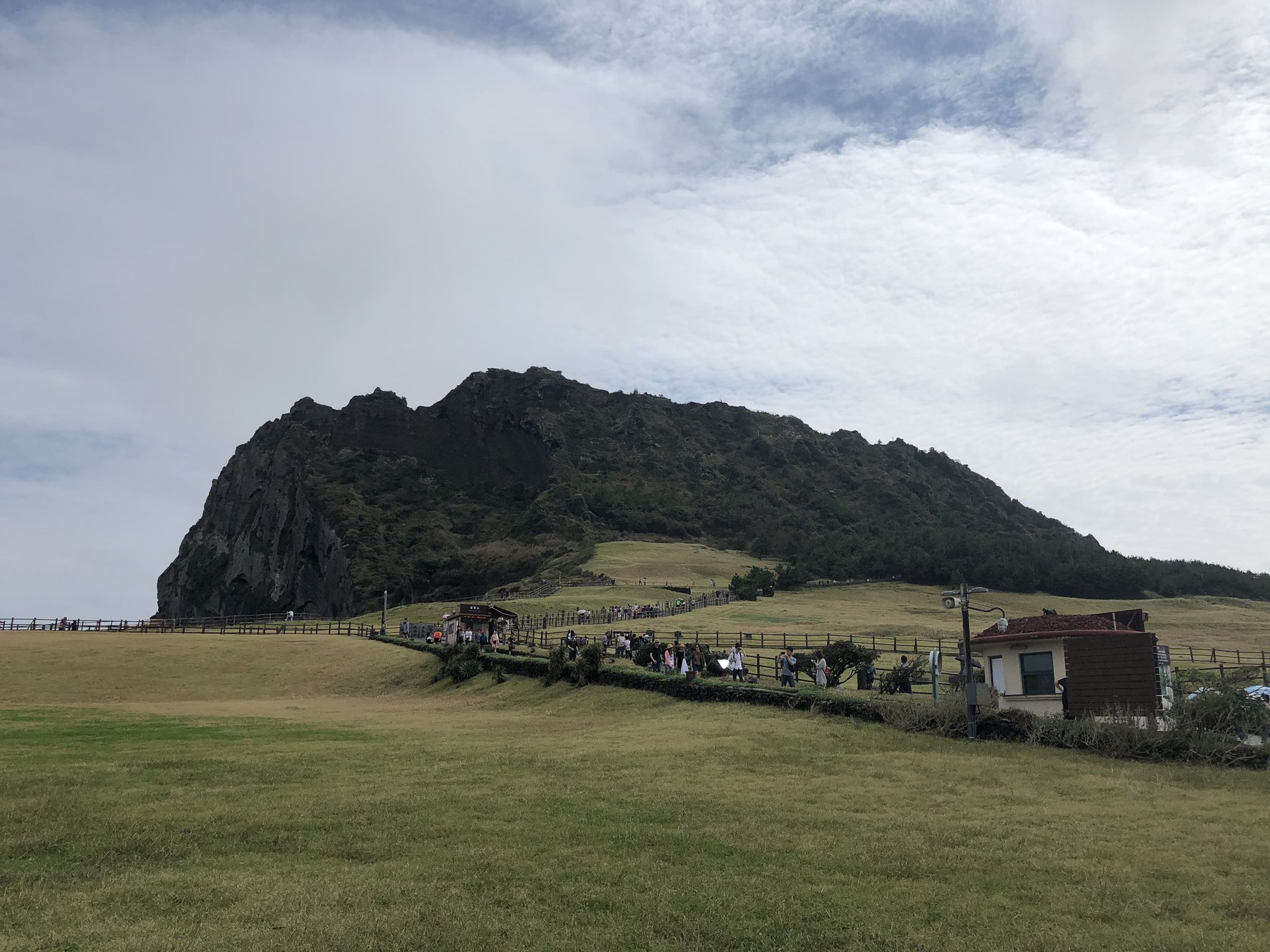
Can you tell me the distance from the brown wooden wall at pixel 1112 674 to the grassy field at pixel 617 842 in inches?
117

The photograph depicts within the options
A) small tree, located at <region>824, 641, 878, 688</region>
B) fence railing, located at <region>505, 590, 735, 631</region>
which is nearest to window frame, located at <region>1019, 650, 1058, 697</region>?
small tree, located at <region>824, 641, 878, 688</region>

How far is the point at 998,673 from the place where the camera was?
25.9 meters

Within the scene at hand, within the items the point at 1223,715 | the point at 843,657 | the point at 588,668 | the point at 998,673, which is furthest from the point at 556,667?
the point at 1223,715

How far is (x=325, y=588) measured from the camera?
144 meters

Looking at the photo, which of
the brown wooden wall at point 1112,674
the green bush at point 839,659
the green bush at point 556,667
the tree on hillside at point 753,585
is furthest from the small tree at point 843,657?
the tree on hillside at point 753,585

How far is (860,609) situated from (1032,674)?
62646mm

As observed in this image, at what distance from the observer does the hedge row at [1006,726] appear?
1969cm

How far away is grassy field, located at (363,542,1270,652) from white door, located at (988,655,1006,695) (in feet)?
116

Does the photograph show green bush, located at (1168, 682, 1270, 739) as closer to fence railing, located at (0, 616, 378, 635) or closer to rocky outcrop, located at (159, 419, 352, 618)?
fence railing, located at (0, 616, 378, 635)

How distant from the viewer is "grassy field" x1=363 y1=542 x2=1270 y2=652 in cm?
6594

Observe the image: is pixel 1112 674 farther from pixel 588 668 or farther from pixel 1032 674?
pixel 588 668

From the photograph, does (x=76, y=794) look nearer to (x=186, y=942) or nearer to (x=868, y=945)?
(x=186, y=942)

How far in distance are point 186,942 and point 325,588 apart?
141m

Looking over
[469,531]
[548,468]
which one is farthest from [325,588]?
[548,468]
